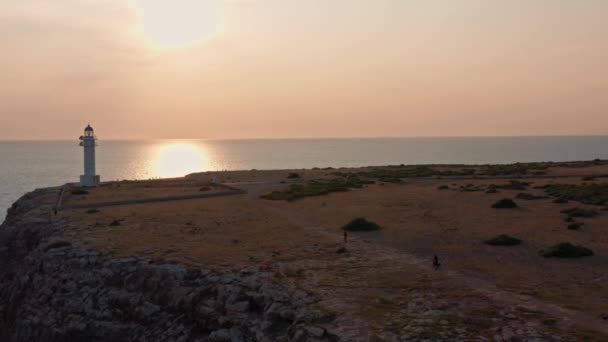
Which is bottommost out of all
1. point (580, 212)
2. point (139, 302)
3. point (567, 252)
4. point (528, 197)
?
point (139, 302)

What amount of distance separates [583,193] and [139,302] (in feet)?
121

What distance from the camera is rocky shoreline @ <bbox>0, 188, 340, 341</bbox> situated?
17.2 metres

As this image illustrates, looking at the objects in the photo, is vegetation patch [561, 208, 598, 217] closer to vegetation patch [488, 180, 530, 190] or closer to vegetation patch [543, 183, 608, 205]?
vegetation patch [543, 183, 608, 205]

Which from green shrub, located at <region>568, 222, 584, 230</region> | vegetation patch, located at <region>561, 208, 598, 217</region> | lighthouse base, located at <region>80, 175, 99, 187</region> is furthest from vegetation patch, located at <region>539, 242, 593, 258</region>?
lighthouse base, located at <region>80, 175, 99, 187</region>

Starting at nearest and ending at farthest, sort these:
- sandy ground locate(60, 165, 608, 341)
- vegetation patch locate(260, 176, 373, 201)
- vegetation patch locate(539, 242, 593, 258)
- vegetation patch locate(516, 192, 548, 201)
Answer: sandy ground locate(60, 165, 608, 341) < vegetation patch locate(539, 242, 593, 258) < vegetation patch locate(516, 192, 548, 201) < vegetation patch locate(260, 176, 373, 201)

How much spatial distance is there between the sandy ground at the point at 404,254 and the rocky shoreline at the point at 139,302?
121 cm

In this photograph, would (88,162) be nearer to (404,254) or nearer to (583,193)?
(404,254)

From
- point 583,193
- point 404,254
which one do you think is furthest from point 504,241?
point 583,193

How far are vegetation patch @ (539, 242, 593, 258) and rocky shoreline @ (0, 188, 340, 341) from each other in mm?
12737

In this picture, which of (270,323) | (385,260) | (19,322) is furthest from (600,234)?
(19,322)

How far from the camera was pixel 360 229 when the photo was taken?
30.8m

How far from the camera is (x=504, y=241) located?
2598 centimetres

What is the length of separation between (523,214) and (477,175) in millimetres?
33515

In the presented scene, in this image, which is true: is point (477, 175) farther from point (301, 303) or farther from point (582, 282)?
point (301, 303)
